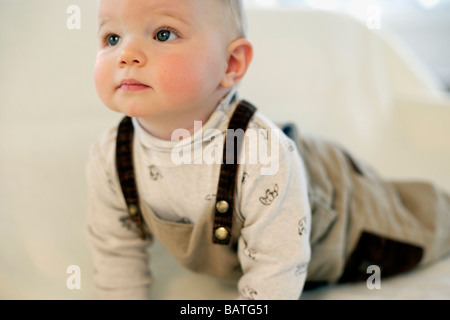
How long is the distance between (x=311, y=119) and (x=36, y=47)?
2.10 ft

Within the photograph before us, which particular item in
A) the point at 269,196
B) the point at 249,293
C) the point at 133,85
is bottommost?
the point at 249,293

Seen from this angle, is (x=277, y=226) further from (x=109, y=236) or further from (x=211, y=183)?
(x=109, y=236)

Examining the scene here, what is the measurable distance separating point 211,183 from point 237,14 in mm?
209

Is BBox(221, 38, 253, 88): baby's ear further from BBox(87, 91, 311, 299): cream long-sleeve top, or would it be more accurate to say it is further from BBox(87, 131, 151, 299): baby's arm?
BBox(87, 131, 151, 299): baby's arm

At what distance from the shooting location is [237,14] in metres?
0.55

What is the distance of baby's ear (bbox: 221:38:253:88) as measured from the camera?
56 centimetres

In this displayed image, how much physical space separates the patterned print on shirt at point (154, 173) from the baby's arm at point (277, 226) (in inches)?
4.4

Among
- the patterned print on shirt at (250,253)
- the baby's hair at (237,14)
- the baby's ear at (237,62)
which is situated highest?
the baby's hair at (237,14)

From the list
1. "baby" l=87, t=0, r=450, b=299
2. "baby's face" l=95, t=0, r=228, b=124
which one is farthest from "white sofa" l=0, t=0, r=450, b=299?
"baby's face" l=95, t=0, r=228, b=124

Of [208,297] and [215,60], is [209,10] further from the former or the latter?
[208,297]

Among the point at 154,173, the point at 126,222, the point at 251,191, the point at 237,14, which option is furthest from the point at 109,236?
the point at 237,14

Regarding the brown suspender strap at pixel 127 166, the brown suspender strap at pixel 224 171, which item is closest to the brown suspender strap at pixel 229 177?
the brown suspender strap at pixel 224 171

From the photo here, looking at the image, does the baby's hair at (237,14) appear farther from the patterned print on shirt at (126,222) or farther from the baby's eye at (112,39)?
the patterned print on shirt at (126,222)

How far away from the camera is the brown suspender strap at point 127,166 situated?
2.06ft
